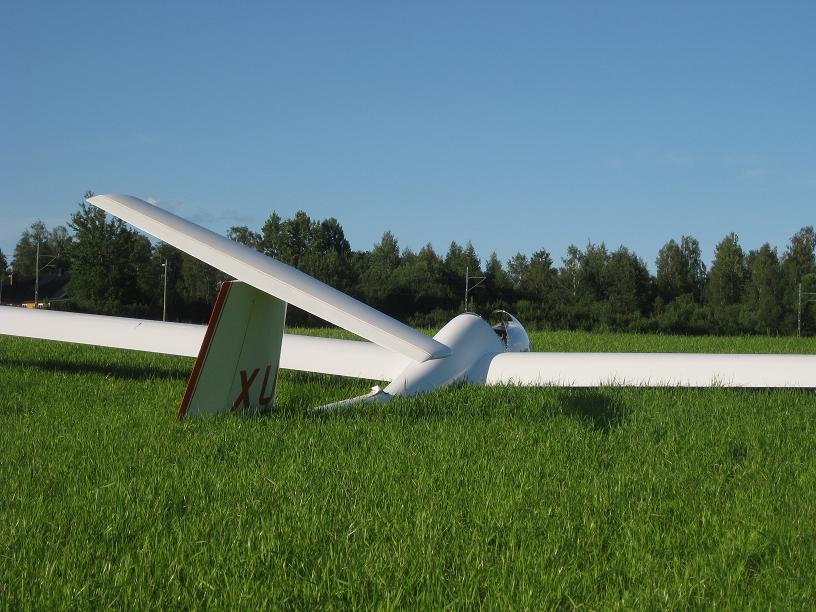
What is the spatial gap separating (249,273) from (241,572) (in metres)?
2.44

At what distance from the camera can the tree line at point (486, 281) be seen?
170 feet

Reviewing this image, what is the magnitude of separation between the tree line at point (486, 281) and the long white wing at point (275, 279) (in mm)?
25416

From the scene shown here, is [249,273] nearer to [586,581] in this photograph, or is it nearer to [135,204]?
[135,204]

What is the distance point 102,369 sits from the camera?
1170 centimetres

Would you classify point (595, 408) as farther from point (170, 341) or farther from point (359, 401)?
point (170, 341)

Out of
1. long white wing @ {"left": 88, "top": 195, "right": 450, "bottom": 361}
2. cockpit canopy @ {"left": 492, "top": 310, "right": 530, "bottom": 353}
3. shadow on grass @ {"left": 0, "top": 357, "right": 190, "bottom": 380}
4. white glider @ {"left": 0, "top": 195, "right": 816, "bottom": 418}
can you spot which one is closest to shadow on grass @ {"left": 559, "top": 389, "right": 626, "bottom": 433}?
white glider @ {"left": 0, "top": 195, "right": 816, "bottom": 418}

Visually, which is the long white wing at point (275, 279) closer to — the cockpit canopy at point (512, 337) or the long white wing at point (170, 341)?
the long white wing at point (170, 341)

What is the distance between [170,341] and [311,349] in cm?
189

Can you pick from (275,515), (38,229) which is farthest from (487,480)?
(38,229)

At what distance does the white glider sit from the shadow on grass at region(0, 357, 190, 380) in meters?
0.58

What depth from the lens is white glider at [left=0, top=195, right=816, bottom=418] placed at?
5.01m

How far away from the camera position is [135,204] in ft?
18.2

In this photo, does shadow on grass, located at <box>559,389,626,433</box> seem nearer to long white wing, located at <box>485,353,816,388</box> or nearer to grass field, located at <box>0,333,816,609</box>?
grass field, located at <box>0,333,816,609</box>

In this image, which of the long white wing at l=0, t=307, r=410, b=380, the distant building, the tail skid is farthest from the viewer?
the distant building
